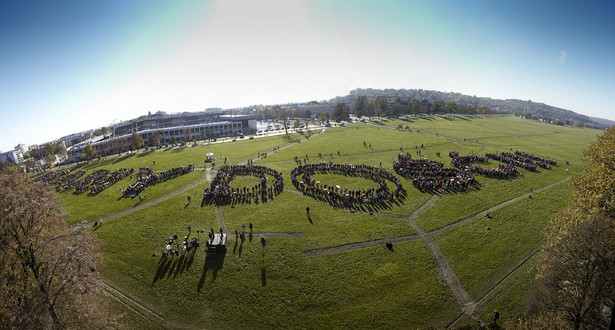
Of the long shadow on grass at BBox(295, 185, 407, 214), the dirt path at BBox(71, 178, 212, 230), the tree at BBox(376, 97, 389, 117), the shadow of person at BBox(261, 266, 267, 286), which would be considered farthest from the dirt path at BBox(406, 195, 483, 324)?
the tree at BBox(376, 97, 389, 117)

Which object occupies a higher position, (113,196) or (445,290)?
(113,196)

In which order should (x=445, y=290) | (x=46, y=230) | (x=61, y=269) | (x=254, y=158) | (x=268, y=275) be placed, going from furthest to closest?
(x=254, y=158), (x=268, y=275), (x=445, y=290), (x=46, y=230), (x=61, y=269)

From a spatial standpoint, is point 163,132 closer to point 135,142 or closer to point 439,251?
point 135,142

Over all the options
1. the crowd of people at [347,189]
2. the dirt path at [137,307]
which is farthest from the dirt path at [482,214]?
the dirt path at [137,307]

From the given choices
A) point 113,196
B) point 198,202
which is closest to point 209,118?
point 113,196

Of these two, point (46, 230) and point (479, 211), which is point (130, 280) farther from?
point (479, 211)

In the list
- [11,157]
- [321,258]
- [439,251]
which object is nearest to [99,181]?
[321,258]
